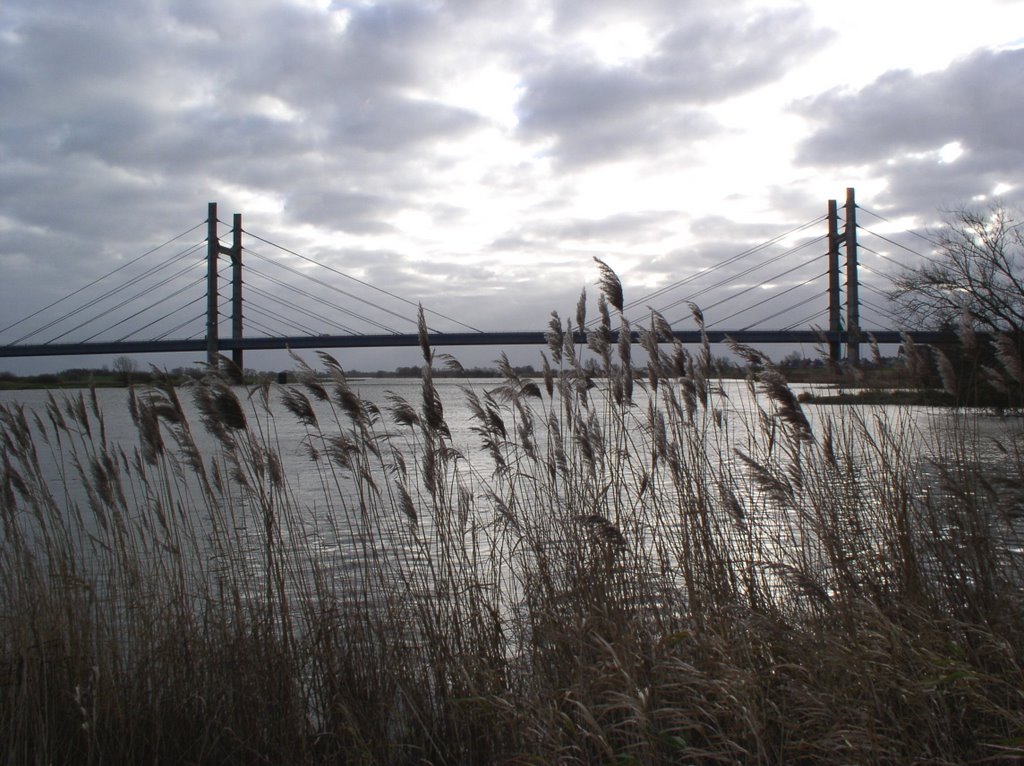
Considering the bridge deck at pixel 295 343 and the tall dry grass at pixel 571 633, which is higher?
the bridge deck at pixel 295 343

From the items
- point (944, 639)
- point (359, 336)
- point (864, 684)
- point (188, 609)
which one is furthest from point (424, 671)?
point (359, 336)

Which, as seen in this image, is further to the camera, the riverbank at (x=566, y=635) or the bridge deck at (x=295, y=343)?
the bridge deck at (x=295, y=343)

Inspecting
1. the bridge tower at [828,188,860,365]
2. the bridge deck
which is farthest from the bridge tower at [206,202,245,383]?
the bridge tower at [828,188,860,365]

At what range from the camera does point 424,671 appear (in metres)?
3.30

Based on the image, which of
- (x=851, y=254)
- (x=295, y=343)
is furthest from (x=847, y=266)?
(x=295, y=343)

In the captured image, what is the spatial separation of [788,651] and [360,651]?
1.92 metres

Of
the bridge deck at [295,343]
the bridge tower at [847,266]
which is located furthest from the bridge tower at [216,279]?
the bridge tower at [847,266]

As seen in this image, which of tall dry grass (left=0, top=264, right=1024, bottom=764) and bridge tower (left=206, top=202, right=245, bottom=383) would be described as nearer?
tall dry grass (left=0, top=264, right=1024, bottom=764)

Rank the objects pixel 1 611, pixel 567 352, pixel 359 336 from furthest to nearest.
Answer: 1. pixel 359 336
2. pixel 567 352
3. pixel 1 611

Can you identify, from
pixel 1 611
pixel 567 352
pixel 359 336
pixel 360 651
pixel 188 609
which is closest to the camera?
pixel 360 651

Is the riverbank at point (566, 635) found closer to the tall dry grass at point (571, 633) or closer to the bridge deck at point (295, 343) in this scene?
the tall dry grass at point (571, 633)

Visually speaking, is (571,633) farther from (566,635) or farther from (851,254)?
(851,254)

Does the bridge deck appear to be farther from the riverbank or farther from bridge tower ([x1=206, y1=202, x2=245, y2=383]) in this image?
the riverbank

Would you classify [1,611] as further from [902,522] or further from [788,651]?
[902,522]
